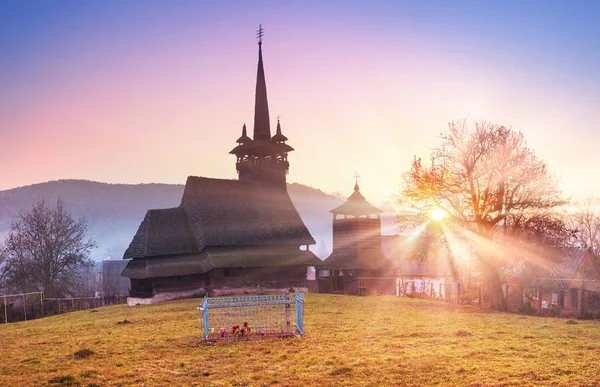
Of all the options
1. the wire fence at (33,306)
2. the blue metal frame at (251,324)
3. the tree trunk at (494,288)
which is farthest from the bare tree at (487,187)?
the wire fence at (33,306)

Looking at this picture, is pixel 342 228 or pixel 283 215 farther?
pixel 342 228

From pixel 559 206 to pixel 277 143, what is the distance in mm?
27458

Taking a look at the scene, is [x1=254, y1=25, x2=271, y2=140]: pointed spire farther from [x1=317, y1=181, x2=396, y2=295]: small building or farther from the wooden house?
the wooden house

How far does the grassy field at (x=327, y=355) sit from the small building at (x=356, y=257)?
25.7 m

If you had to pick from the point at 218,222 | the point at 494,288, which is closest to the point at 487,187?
the point at 494,288

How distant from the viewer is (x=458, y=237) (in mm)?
34188

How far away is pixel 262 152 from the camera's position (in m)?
50.2

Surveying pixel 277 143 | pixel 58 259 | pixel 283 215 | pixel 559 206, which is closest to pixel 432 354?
pixel 559 206

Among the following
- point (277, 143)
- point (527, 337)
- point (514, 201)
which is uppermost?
point (277, 143)

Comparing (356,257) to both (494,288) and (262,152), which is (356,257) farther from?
(494,288)

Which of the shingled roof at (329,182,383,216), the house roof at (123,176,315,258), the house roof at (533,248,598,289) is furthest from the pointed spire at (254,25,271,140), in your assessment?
the house roof at (533,248,598,289)

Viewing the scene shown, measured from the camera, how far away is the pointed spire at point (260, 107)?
51625mm

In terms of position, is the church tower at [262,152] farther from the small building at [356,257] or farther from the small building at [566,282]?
the small building at [566,282]

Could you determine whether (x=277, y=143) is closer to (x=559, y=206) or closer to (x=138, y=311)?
(x=138, y=311)
